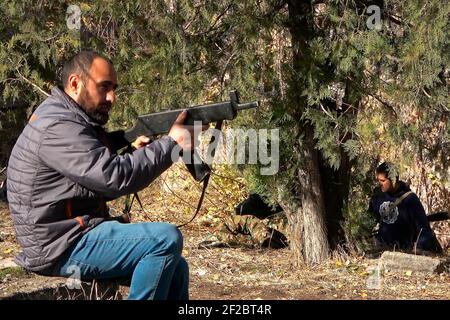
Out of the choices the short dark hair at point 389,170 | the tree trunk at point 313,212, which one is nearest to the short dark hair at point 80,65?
the short dark hair at point 389,170

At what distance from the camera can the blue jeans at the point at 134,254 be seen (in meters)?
3.69

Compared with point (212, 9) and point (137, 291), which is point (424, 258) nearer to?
point (212, 9)

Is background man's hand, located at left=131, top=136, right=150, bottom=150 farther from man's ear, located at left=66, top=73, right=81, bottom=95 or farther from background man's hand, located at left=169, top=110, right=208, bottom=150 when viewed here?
man's ear, located at left=66, top=73, right=81, bottom=95

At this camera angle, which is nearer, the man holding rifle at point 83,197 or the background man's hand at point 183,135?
the man holding rifle at point 83,197

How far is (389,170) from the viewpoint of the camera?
667 centimetres

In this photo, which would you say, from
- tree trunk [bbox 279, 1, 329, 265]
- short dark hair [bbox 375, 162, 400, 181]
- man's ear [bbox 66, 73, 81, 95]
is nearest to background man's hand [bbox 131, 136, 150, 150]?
man's ear [bbox 66, 73, 81, 95]

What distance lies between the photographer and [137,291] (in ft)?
12.2

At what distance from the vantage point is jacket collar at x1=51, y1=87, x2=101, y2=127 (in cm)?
377

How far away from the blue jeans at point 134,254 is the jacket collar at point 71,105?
0.49 m

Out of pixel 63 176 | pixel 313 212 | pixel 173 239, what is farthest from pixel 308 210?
pixel 63 176

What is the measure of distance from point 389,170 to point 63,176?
3.67 metres

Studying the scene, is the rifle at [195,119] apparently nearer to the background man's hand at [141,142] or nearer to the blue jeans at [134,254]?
the background man's hand at [141,142]

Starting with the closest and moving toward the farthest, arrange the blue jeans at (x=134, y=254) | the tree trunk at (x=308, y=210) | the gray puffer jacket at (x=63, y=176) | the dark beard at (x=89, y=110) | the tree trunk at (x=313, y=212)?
the gray puffer jacket at (x=63, y=176) < the blue jeans at (x=134, y=254) < the dark beard at (x=89, y=110) < the tree trunk at (x=308, y=210) < the tree trunk at (x=313, y=212)
